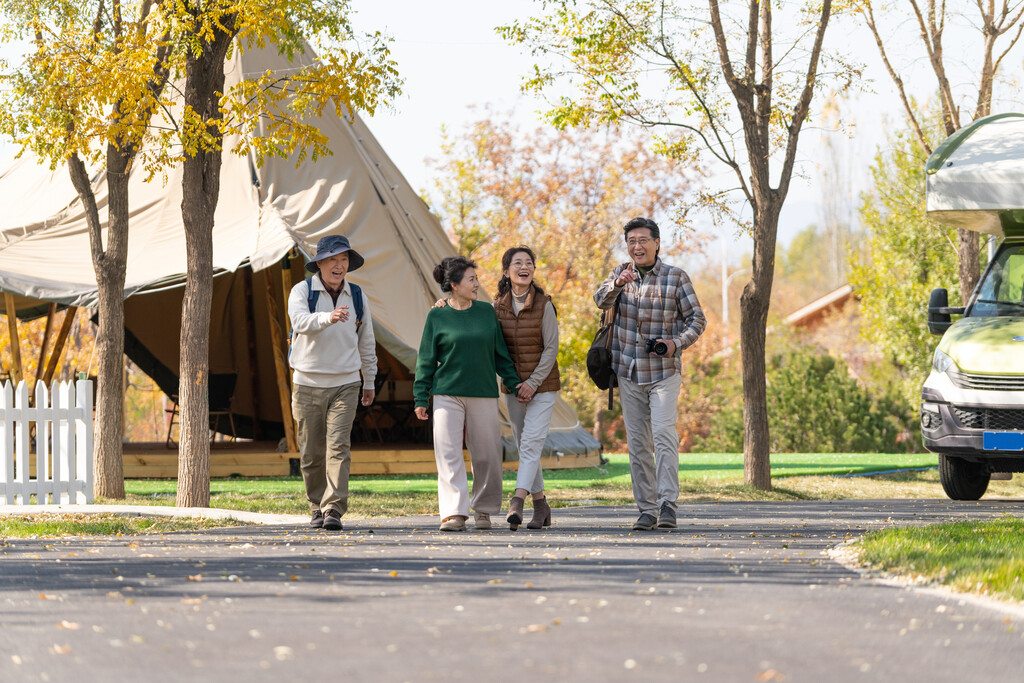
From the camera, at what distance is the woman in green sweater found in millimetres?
8375

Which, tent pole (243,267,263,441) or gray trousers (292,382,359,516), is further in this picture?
tent pole (243,267,263,441)

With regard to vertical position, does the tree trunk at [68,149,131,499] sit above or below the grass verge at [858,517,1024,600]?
above

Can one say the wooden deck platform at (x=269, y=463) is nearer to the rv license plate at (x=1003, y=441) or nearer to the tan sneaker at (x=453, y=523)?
the rv license plate at (x=1003, y=441)

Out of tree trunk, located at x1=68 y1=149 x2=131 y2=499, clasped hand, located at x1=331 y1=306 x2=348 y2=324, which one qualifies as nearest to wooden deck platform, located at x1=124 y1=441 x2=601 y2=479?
tree trunk, located at x1=68 y1=149 x2=131 y2=499

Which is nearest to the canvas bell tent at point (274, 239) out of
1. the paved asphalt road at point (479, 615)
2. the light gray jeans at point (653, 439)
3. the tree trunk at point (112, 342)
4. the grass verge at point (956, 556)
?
the tree trunk at point (112, 342)

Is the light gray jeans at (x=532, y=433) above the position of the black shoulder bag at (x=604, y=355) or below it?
below

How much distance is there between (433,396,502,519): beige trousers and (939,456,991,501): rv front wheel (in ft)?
17.0

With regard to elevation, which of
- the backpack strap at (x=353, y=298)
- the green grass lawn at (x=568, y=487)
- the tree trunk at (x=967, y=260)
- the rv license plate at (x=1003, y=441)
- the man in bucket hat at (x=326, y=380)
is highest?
the tree trunk at (x=967, y=260)

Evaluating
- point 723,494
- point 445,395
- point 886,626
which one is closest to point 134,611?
point 886,626

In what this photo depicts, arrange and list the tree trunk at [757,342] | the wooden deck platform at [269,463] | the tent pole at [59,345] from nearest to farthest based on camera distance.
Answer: the tree trunk at [757,342]
the wooden deck platform at [269,463]
the tent pole at [59,345]

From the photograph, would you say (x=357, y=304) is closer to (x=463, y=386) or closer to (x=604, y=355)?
(x=463, y=386)

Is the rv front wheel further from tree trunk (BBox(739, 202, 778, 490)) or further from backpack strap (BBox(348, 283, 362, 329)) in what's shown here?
backpack strap (BBox(348, 283, 362, 329))

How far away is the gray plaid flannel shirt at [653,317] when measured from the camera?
8328mm

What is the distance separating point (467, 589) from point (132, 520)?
4547mm
